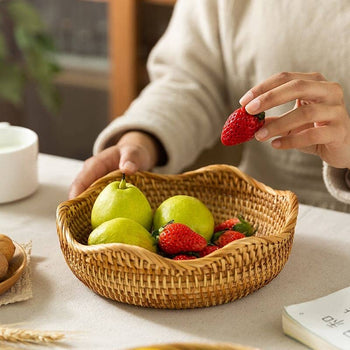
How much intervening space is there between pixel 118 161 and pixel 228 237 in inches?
12.8

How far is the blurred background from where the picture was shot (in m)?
2.32

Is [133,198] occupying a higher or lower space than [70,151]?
higher

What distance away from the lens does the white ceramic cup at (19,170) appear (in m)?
1.08

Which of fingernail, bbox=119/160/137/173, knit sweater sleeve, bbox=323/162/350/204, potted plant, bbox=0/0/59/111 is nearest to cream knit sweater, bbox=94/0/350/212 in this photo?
knit sweater sleeve, bbox=323/162/350/204

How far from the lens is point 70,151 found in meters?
2.76

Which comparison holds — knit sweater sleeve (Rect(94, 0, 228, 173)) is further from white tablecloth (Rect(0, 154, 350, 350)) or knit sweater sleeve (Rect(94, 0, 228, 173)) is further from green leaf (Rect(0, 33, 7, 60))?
green leaf (Rect(0, 33, 7, 60))

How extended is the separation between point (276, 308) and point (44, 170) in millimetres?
597

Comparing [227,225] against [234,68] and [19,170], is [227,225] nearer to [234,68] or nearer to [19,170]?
[19,170]

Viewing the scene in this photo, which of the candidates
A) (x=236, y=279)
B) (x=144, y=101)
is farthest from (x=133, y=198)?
(x=144, y=101)

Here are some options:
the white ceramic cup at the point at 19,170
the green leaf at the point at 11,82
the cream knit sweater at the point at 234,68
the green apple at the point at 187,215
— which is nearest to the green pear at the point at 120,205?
the green apple at the point at 187,215

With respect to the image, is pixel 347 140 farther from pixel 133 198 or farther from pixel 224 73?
pixel 224 73

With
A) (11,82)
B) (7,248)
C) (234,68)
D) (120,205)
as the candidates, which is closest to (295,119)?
(120,205)

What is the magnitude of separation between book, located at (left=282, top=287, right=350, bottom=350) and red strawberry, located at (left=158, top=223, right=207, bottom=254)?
13 cm

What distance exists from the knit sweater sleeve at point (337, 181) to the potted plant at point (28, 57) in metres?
1.53
